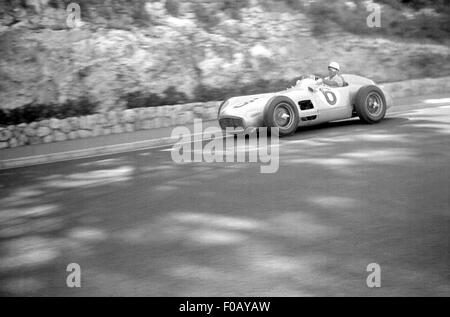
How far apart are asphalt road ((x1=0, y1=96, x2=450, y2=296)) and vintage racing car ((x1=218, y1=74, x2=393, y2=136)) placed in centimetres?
133

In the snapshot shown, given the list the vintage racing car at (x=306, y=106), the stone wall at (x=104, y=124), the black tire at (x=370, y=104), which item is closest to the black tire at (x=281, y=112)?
the vintage racing car at (x=306, y=106)

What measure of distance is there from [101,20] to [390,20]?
994cm

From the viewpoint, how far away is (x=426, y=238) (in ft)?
15.6

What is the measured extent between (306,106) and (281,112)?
56 cm

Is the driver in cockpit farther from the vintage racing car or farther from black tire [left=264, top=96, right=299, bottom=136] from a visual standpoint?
black tire [left=264, top=96, right=299, bottom=136]

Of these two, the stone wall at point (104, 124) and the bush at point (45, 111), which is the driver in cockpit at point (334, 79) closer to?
the stone wall at point (104, 124)

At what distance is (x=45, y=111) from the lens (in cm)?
1431

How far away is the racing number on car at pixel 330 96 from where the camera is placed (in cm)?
1088

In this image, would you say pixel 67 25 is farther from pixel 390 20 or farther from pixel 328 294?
pixel 328 294

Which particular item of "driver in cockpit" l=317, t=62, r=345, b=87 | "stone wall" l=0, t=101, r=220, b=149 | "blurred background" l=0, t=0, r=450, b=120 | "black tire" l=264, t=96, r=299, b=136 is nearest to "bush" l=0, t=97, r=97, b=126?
"blurred background" l=0, t=0, r=450, b=120

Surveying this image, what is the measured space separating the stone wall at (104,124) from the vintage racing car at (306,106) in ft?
11.9

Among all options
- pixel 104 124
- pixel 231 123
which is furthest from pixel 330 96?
pixel 104 124

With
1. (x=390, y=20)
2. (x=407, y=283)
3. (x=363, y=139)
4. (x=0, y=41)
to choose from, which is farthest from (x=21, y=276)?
(x=390, y=20)

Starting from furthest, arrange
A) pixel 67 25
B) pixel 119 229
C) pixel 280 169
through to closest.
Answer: pixel 67 25 → pixel 280 169 → pixel 119 229
